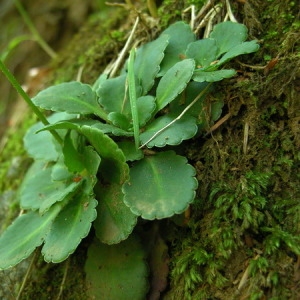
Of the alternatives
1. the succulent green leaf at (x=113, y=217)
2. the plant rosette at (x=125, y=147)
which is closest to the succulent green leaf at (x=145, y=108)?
the plant rosette at (x=125, y=147)

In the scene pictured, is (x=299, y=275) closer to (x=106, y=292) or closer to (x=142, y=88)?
(x=106, y=292)

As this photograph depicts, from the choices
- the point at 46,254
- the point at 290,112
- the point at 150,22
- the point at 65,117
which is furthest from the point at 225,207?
the point at 150,22

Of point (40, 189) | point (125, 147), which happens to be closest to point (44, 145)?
point (40, 189)

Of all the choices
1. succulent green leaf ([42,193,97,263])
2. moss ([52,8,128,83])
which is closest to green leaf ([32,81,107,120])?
succulent green leaf ([42,193,97,263])

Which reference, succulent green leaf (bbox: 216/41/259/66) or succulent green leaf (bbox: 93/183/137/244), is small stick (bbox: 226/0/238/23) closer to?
succulent green leaf (bbox: 216/41/259/66)

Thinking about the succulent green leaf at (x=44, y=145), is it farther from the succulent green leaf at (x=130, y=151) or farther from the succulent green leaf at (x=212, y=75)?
the succulent green leaf at (x=212, y=75)
